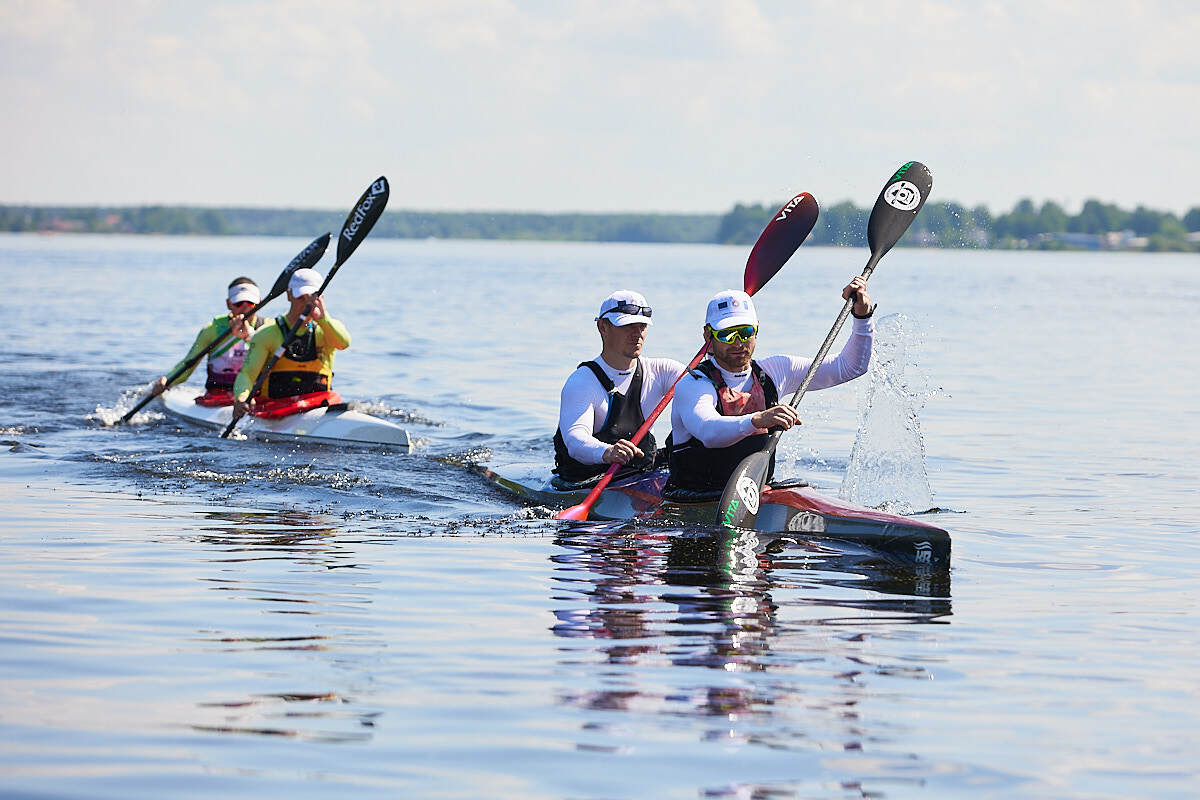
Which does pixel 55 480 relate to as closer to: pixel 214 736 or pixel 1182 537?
pixel 214 736

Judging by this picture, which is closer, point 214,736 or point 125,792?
point 125,792

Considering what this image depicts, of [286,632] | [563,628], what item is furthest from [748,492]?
[286,632]

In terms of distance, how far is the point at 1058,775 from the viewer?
4.83 meters

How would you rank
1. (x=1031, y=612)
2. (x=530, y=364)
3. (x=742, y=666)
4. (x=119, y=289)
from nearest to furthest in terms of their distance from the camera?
(x=742, y=666) < (x=1031, y=612) < (x=530, y=364) < (x=119, y=289)

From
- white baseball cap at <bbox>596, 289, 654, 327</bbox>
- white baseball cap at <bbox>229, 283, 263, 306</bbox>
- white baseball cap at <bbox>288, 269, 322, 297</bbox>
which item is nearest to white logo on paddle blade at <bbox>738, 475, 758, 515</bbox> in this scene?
white baseball cap at <bbox>596, 289, 654, 327</bbox>

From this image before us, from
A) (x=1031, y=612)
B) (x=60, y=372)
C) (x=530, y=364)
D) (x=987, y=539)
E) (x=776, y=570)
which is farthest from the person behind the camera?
(x=530, y=364)

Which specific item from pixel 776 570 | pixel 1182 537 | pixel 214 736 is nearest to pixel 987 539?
pixel 1182 537

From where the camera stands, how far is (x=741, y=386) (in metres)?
8.82

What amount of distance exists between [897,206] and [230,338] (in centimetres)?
743

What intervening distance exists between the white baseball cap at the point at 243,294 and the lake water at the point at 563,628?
1.36 metres

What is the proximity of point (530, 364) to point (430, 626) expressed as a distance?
16842mm

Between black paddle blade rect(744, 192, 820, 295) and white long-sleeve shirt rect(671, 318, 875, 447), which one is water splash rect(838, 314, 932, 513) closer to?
black paddle blade rect(744, 192, 820, 295)

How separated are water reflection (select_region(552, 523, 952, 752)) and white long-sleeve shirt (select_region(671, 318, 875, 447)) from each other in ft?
2.01

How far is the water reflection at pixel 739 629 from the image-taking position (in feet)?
17.7
